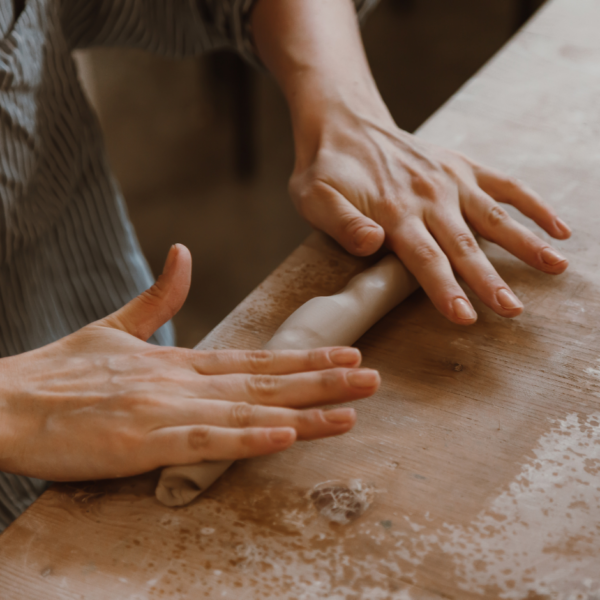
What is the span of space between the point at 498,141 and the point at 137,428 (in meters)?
0.79

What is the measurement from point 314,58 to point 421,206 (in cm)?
34

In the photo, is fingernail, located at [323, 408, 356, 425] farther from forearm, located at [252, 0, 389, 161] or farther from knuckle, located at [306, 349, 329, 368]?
forearm, located at [252, 0, 389, 161]

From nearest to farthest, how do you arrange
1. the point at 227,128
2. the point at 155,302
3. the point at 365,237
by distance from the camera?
1. the point at 155,302
2. the point at 365,237
3. the point at 227,128

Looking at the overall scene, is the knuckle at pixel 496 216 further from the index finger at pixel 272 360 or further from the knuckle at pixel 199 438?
the knuckle at pixel 199 438

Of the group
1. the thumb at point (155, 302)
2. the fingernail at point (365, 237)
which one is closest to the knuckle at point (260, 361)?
the thumb at point (155, 302)

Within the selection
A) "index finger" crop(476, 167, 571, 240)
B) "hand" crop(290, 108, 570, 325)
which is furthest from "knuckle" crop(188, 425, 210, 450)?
→ "index finger" crop(476, 167, 571, 240)

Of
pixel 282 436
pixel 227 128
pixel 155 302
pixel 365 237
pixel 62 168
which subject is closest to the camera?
pixel 282 436

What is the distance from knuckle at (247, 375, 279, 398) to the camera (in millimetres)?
671

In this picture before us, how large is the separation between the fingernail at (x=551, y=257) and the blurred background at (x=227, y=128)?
1472 millimetres

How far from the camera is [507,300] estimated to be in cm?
80

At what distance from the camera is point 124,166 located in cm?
267

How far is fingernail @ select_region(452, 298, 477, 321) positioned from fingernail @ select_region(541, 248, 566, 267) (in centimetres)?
15

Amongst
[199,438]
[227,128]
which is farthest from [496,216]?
[227,128]

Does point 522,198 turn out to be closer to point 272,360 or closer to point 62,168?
point 272,360
